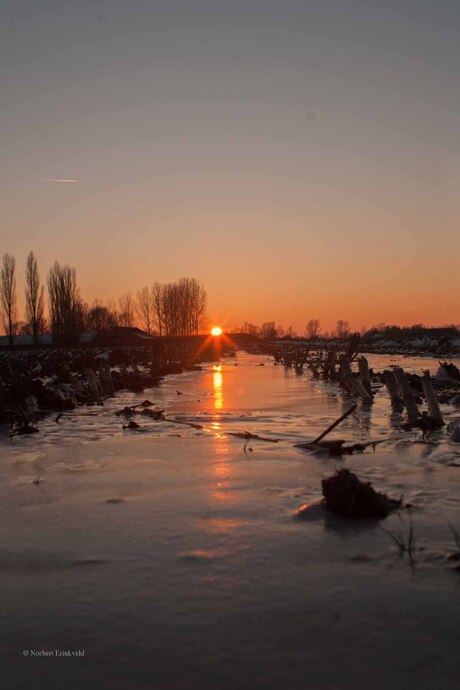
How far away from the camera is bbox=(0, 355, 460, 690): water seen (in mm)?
3102

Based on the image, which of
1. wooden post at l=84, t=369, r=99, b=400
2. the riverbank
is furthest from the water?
wooden post at l=84, t=369, r=99, b=400

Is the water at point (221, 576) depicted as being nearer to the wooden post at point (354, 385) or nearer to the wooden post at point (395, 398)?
the wooden post at point (395, 398)

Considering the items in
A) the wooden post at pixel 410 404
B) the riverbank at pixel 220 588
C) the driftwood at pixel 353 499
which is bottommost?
the riverbank at pixel 220 588

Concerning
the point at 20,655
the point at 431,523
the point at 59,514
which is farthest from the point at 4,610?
the point at 431,523

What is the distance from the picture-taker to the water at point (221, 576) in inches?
122

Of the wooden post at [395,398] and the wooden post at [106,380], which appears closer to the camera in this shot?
the wooden post at [395,398]

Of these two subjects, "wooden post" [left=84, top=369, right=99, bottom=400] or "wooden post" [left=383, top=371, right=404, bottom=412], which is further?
"wooden post" [left=84, top=369, right=99, bottom=400]

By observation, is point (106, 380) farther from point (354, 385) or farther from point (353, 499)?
point (353, 499)

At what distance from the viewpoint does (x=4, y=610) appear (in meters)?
3.73

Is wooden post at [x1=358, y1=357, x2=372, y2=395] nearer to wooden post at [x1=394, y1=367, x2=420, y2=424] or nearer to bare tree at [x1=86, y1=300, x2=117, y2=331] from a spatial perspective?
wooden post at [x1=394, y1=367, x2=420, y2=424]

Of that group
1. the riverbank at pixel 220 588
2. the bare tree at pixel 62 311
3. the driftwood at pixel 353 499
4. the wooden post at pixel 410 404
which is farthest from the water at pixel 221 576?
A: the bare tree at pixel 62 311

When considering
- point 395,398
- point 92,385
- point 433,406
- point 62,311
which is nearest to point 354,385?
point 395,398

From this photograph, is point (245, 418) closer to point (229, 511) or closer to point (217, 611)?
point (229, 511)

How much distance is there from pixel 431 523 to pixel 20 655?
11.8 ft
